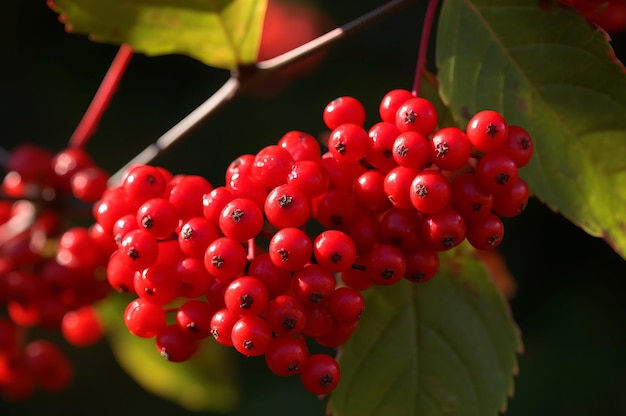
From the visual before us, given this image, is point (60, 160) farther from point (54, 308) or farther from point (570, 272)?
point (570, 272)

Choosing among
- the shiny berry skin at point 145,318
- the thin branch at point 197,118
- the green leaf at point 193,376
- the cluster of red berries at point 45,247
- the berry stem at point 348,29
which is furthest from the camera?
the green leaf at point 193,376

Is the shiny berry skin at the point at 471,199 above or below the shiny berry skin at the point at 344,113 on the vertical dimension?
below

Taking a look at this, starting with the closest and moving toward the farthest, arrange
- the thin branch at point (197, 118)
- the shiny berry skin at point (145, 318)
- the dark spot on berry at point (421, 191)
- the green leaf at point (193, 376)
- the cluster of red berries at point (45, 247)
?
the dark spot on berry at point (421, 191) < the shiny berry skin at point (145, 318) < the thin branch at point (197, 118) < the cluster of red berries at point (45, 247) < the green leaf at point (193, 376)

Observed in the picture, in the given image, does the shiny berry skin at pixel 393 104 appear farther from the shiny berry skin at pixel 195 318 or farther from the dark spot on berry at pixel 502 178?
the shiny berry skin at pixel 195 318

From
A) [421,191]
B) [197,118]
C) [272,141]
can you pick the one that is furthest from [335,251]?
[272,141]

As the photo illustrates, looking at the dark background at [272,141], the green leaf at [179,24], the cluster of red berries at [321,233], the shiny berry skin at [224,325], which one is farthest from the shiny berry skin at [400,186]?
the dark background at [272,141]

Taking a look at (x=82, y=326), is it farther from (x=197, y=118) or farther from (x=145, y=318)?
(x=145, y=318)

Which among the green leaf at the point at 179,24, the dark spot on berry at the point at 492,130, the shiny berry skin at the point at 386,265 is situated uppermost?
the green leaf at the point at 179,24

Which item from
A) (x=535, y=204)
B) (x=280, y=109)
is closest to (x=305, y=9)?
(x=280, y=109)

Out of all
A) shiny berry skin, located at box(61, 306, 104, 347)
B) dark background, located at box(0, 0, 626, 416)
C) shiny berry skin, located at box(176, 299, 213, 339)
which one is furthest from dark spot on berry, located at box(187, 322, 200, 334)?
dark background, located at box(0, 0, 626, 416)
